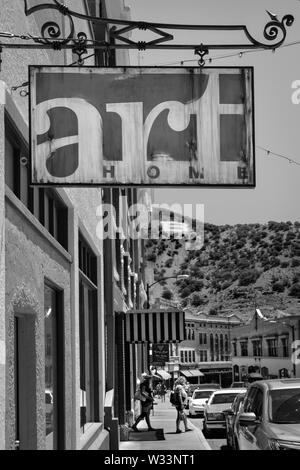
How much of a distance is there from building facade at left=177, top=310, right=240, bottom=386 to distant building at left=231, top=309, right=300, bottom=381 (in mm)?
5396

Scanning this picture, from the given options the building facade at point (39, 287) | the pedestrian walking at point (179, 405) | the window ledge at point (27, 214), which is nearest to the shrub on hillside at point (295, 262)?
the pedestrian walking at point (179, 405)

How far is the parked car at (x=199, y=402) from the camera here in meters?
37.5

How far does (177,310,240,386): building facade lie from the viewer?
4346 inches

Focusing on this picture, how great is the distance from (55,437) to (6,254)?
397 centimetres

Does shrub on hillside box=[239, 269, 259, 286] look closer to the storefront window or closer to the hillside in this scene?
the hillside

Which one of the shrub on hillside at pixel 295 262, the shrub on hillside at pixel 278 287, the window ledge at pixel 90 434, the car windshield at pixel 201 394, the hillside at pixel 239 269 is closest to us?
the window ledge at pixel 90 434

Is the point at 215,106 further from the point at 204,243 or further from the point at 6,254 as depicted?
the point at 204,243

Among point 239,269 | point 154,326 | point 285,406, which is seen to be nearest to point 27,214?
point 285,406

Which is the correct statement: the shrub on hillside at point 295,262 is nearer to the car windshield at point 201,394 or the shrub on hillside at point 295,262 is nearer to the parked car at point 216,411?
the car windshield at point 201,394

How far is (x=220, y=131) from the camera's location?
6.78 metres

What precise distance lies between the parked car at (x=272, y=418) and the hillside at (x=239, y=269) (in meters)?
124

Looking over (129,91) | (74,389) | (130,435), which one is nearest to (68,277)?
(74,389)

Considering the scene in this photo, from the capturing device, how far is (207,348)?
391 feet
